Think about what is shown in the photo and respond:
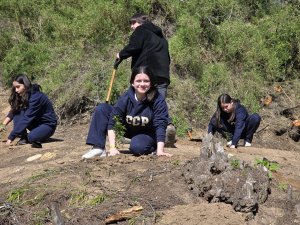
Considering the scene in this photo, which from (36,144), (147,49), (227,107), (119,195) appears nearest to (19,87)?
(36,144)

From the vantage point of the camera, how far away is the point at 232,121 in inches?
296

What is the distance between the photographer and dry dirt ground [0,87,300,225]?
3865mm

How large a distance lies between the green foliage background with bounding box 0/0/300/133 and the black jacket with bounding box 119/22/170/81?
250cm

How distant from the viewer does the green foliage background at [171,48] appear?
9.90 metres

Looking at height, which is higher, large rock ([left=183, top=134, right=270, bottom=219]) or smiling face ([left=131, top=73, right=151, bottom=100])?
smiling face ([left=131, top=73, right=151, bottom=100])

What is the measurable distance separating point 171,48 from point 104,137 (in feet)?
18.4

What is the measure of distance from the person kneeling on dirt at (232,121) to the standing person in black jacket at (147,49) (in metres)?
1.02

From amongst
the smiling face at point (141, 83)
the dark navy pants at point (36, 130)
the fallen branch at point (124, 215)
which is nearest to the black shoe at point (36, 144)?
the dark navy pants at point (36, 130)

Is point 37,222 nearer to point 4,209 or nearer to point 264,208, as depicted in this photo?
point 4,209

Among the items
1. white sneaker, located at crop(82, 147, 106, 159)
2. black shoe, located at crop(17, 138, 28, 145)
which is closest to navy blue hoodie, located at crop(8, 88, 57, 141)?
black shoe, located at crop(17, 138, 28, 145)

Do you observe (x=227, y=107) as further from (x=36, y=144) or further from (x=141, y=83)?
(x=36, y=144)

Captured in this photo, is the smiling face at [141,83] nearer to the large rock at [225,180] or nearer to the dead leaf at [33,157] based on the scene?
the large rock at [225,180]

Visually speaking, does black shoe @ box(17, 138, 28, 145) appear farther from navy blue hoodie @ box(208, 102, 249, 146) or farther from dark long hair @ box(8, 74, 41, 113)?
navy blue hoodie @ box(208, 102, 249, 146)

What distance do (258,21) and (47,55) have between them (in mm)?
4972
